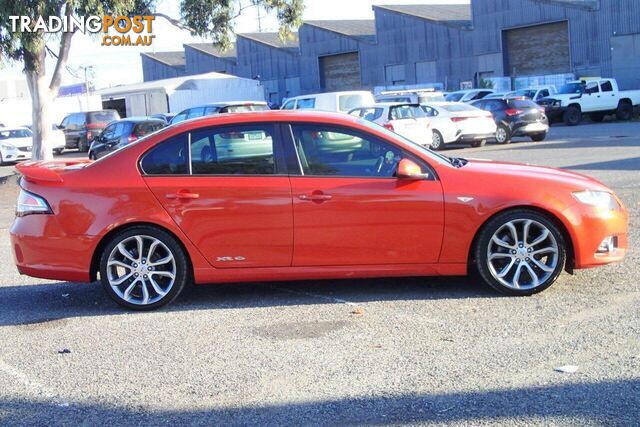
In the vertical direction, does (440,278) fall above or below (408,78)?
below

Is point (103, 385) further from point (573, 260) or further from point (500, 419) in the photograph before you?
point (573, 260)

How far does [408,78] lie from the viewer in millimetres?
58844

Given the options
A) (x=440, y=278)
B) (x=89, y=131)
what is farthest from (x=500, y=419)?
(x=89, y=131)

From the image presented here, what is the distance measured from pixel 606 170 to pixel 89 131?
82.5ft

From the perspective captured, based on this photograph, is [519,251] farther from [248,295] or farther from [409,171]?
[248,295]

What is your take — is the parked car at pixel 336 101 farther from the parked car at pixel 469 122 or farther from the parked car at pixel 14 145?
the parked car at pixel 14 145

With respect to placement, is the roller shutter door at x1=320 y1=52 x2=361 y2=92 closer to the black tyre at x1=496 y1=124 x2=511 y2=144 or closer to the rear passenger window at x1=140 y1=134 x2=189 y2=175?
the black tyre at x1=496 y1=124 x2=511 y2=144

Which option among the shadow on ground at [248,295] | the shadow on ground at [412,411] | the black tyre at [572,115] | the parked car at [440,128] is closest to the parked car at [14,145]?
the parked car at [440,128]

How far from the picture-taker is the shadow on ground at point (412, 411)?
4.27 meters

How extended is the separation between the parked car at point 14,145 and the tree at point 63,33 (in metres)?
9.73

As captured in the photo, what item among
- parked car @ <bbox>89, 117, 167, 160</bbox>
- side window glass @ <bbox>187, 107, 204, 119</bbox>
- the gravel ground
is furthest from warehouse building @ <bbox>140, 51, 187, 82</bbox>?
the gravel ground

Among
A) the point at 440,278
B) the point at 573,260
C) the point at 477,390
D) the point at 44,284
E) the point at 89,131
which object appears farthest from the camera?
the point at 89,131

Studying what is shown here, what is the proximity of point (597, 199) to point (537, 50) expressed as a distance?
1833 inches

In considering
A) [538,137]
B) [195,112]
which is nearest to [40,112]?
[195,112]
